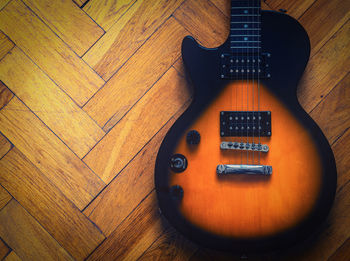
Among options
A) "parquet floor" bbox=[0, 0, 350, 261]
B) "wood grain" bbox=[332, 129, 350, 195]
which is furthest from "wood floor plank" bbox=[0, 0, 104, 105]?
"wood grain" bbox=[332, 129, 350, 195]

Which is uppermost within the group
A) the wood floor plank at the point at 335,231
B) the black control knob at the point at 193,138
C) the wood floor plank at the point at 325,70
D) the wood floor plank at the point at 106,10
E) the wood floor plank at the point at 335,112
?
the wood floor plank at the point at 106,10

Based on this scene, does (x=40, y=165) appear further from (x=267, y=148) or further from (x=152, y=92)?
(x=267, y=148)

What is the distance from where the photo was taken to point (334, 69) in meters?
0.97

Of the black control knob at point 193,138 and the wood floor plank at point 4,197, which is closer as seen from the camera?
the black control knob at point 193,138

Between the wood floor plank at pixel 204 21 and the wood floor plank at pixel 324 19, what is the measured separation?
30cm

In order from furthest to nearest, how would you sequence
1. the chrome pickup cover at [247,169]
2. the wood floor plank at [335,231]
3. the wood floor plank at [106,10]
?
1. the wood floor plank at [106,10]
2. the wood floor plank at [335,231]
3. the chrome pickup cover at [247,169]

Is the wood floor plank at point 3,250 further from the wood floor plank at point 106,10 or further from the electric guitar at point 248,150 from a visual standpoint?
the wood floor plank at point 106,10

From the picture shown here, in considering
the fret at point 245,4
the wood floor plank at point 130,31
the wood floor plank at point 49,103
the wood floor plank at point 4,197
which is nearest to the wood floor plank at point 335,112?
the fret at point 245,4

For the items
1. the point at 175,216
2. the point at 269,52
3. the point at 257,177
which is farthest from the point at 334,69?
the point at 175,216

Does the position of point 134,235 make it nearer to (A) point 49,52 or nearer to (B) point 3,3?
(A) point 49,52

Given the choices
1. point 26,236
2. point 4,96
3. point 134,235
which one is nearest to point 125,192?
point 134,235

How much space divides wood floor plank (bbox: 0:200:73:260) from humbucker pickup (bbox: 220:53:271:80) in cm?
83

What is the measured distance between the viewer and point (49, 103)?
1.00 m

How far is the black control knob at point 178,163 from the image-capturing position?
2.64ft
